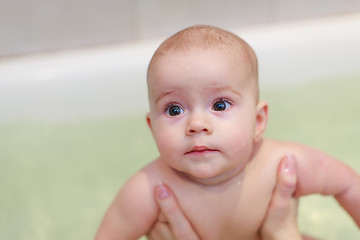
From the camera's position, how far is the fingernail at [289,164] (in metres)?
0.79

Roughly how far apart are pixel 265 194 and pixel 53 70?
674 millimetres

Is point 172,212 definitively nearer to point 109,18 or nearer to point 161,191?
point 161,191

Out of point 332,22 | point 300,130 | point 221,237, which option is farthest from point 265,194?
point 332,22

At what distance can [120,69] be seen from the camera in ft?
4.10

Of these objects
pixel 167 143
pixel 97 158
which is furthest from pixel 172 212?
pixel 97 158

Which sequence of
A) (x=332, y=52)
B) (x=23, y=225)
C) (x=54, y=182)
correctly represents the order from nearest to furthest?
1. (x=23, y=225)
2. (x=54, y=182)
3. (x=332, y=52)

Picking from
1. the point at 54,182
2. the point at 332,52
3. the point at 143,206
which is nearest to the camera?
the point at 143,206

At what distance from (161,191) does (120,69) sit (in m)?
0.55

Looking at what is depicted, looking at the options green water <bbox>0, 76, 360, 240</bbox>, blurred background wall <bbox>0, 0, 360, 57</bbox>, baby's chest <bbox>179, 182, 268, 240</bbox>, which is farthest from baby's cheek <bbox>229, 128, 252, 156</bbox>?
blurred background wall <bbox>0, 0, 360, 57</bbox>

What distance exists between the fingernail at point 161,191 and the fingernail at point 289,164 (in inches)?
7.7

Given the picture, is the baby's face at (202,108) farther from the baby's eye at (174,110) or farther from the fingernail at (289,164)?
the fingernail at (289,164)

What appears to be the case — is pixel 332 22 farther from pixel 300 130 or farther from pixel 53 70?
pixel 53 70

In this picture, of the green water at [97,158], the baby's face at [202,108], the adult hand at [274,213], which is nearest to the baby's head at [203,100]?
the baby's face at [202,108]

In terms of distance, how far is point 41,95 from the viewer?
122 cm
